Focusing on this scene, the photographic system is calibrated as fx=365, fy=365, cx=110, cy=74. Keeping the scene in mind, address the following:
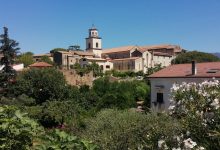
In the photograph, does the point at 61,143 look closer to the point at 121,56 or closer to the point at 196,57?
the point at 196,57

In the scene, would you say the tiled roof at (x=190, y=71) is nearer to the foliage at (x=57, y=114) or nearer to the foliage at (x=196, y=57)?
the foliage at (x=57, y=114)

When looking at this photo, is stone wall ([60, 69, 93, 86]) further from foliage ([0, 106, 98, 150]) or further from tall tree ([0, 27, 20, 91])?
foliage ([0, 106, 98, 150])

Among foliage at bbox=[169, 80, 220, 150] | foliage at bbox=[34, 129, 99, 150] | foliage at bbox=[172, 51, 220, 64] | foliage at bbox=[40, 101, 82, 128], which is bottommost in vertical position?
foliage at bbox=[40, 101, 82, 128]

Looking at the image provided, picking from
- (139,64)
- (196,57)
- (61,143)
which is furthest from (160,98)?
(139,64)

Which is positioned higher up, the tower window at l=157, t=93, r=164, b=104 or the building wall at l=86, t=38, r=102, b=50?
the building wall at l=86, t=38, r=102, b=50

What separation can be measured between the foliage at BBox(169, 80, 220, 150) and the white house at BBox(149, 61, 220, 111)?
2192 cm

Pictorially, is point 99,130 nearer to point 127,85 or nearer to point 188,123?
point 188,123

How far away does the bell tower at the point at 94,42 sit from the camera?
123m

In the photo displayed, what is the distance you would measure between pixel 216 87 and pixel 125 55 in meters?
99.7

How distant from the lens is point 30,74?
43594 millimetres

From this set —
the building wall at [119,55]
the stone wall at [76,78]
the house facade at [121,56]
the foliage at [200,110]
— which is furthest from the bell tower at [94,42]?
the foliage at [200,110]

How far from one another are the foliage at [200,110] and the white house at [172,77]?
71.9 feet

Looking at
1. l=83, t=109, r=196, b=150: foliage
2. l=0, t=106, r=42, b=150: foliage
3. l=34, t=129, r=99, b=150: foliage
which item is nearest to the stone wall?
l=83, t=109, r=196, b=150: foliage

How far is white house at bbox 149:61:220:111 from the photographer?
29.7m
